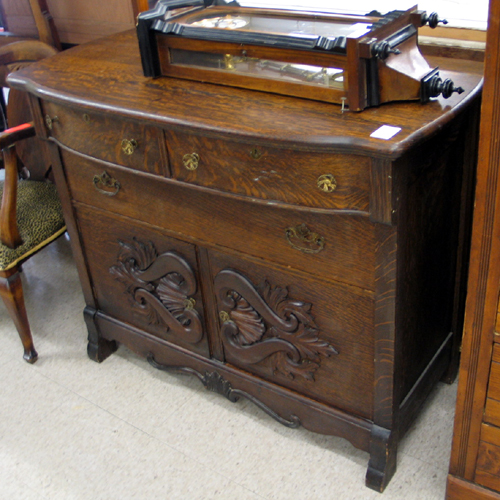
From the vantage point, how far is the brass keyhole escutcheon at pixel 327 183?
1.43m

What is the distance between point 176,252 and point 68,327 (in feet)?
3.11

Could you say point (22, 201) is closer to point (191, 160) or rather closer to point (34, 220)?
point (34, 220)

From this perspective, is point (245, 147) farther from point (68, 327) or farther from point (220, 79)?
point (68, 327)

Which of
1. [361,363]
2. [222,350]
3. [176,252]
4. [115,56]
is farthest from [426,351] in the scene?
[115,56]

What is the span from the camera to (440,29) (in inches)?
78.4

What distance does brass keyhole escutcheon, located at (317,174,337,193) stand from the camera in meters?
1.43

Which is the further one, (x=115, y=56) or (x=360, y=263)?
(x=115, y=56)

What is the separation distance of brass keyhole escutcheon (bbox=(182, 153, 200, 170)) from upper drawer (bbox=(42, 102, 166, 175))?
0.28 feet

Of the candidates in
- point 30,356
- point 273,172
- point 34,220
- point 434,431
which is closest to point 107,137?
point 273,172

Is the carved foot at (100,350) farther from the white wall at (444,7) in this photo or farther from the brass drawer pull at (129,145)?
the white wall at (444,7)

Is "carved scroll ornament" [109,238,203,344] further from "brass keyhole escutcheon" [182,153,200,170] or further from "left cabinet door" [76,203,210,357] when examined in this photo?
"brass keyhole escutcheon" [182,153,200,170]

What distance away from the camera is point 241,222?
171 cm

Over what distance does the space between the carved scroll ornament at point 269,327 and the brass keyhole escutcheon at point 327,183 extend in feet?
1.29

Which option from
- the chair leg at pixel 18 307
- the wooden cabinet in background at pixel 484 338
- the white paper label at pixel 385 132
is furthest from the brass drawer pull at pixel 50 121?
the wooden cabinet in background at pixel 484 338
